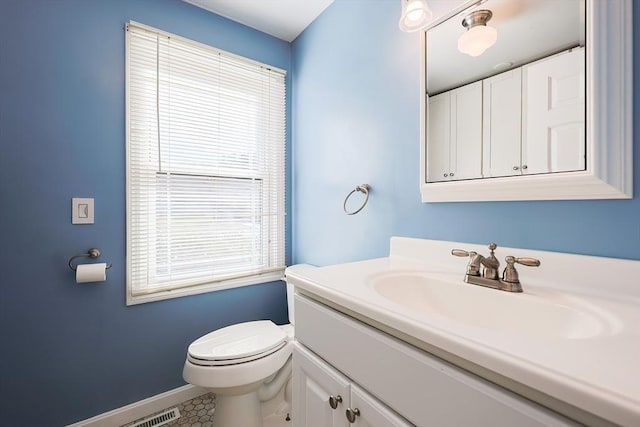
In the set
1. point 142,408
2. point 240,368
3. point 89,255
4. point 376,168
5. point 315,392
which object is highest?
point 376,168

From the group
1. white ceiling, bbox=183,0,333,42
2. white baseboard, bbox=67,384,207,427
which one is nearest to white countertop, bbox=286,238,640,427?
white baseboard, bbox=67,384,207,427

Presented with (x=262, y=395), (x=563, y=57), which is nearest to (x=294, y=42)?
(x=563, y=57)

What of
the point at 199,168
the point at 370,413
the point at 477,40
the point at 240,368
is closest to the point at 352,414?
the point at 370,413

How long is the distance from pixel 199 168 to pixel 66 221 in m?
0.66

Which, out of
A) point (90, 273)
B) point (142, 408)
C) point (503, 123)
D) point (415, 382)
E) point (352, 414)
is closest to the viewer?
point (415, 382)

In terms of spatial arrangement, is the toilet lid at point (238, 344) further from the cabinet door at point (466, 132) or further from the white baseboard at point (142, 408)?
the cabinet door at point (466, 132)

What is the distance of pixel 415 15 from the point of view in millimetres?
1041

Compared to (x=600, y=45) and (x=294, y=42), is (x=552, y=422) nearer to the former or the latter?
(x=600, y=45)

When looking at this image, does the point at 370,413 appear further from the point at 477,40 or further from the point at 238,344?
the point at 477,40

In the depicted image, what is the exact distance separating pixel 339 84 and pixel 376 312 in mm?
1361

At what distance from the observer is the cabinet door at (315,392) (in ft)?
2.28

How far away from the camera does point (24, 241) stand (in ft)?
3.96

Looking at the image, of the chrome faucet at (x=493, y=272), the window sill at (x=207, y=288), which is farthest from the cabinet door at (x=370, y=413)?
the window sill at (x=207, y=288)

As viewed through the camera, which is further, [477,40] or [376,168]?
[376,168]
